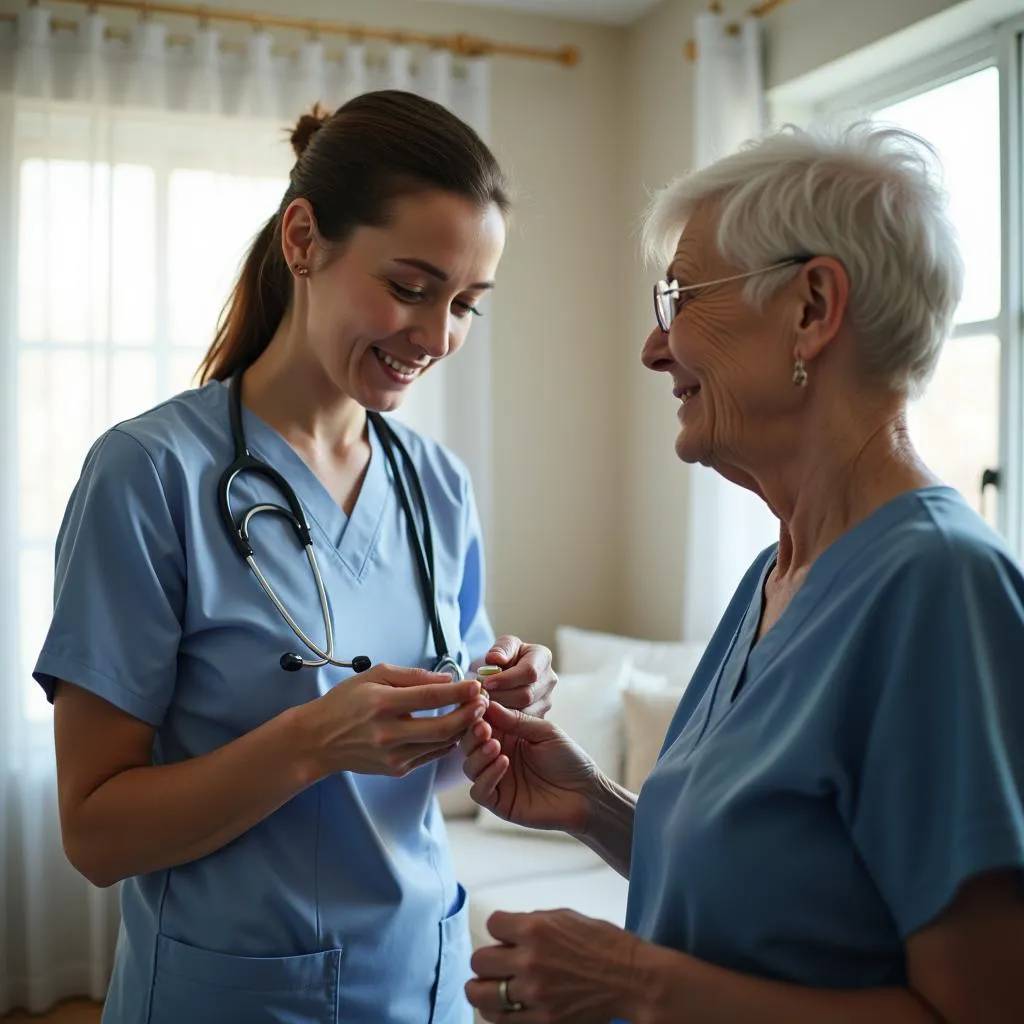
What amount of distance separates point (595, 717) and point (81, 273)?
77.4 inches

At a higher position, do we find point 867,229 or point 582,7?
point 582,7

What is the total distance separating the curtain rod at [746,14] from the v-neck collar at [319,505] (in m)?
2.30

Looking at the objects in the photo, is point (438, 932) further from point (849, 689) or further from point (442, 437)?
point (442, 437)

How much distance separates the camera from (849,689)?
0.85 meters

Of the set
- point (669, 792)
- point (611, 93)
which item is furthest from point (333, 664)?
point (611, 93)

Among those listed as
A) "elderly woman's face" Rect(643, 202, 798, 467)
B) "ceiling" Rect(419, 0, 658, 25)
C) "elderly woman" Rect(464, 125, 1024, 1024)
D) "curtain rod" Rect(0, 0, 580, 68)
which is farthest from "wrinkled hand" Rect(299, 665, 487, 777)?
"ceiling" Rect(419, 0, 658, 25)

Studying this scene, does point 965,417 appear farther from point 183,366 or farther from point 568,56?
point 183,366

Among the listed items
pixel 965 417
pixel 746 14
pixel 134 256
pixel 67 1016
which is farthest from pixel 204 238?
pixel 67 1016

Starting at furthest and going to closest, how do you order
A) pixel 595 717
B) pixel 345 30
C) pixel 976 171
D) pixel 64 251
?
pixel 345 30
pixel 64 251
pixel 595 717
pixel 976 171

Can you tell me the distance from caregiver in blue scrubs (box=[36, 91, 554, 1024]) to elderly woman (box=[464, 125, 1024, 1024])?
1.02 feet

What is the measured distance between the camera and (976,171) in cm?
265

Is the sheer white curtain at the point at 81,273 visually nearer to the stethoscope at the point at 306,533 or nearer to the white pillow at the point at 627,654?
the white pillow at the point at 627,654

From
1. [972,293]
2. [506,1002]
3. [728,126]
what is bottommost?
[506,1002]

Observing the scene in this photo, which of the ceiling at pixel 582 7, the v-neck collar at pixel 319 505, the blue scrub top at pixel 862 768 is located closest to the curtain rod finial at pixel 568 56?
the ceiling at pixel 582 7
